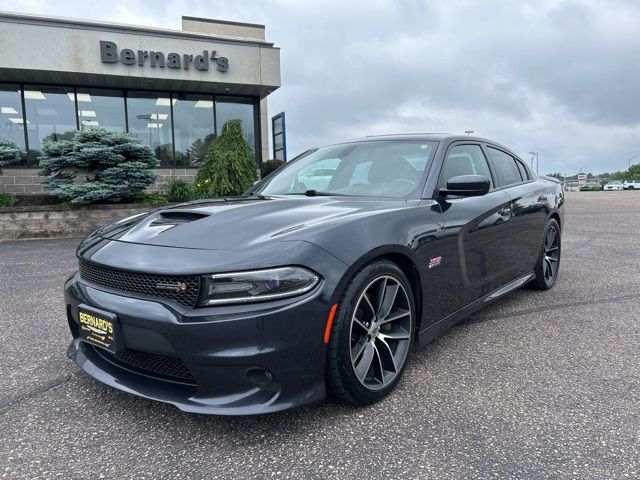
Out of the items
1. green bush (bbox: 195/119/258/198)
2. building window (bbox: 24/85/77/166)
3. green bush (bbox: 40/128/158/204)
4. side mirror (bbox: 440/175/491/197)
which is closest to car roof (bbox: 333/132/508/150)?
side mirror (bbox: 440/175/491/197)

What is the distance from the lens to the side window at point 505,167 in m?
3.97

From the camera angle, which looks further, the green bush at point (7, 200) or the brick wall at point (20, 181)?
the brick wall at point (20, 181)

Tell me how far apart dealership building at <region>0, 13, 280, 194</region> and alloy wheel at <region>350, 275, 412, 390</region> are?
37.3ft

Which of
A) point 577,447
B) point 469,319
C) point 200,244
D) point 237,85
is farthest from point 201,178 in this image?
point 577,447

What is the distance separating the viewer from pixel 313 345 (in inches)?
79.6

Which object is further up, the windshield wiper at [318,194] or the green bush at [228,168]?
the green bush at [228,168]

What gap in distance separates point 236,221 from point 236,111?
13027 mm

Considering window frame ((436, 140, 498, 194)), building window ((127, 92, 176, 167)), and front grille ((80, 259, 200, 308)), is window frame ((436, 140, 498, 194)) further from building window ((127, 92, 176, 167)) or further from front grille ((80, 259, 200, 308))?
building window ((127, 92, 176, 167))

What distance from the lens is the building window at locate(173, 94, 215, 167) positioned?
1401cm

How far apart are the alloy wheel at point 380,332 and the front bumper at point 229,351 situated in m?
0.29

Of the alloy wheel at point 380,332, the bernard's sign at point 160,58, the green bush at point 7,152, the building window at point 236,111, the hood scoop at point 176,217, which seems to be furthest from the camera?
the building window at point 236,111

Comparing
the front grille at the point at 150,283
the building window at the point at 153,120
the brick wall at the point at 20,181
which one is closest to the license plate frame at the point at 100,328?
the front grille at the point at 150,283

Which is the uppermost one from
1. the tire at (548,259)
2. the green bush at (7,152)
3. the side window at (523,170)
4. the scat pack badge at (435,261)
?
the green bush at (7,152)

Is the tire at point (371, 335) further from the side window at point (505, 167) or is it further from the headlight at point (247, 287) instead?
the side window at point (505, 167)
